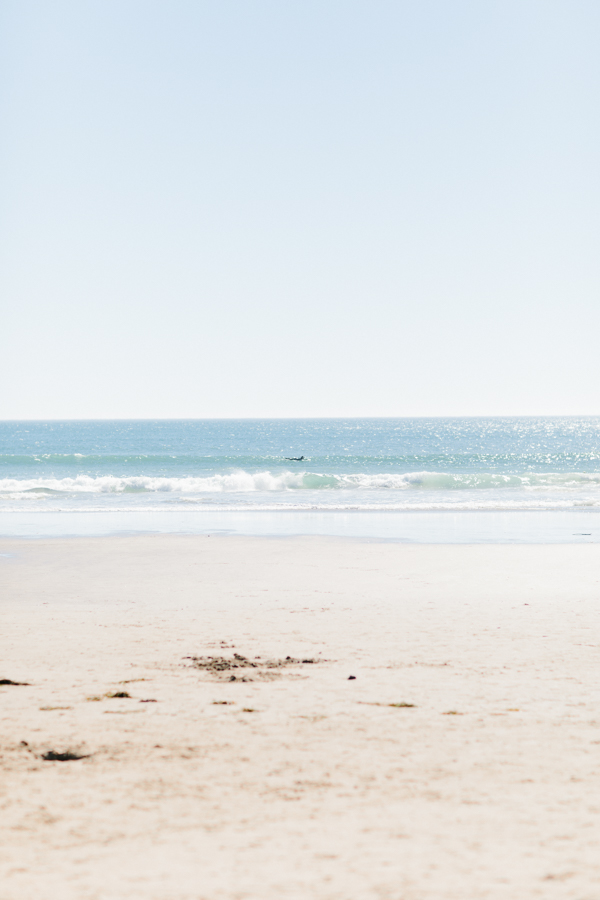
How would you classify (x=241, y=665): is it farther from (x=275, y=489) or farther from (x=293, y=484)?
(x=293, y=484)

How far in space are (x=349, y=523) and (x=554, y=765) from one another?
18506 mm

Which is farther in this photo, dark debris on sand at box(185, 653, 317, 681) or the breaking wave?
the breaking wave

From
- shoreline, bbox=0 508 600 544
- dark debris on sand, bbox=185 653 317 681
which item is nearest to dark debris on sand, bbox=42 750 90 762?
dark debris on sand, bbox=185 653 317 681

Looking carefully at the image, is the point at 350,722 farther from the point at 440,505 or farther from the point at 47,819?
the point at 440,505

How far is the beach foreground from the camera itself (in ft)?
12.1

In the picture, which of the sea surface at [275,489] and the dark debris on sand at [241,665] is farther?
the sea surface at [275,489]

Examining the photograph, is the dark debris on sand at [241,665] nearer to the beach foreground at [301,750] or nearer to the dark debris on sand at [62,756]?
the beach foreground at [301,750]

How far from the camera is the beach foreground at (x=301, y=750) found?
3.70 m

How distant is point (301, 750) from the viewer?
5.32 meters

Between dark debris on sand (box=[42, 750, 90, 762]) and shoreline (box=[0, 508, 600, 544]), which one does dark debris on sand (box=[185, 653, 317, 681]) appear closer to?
dark debris on sand (box=[42, 750, 90, 762])

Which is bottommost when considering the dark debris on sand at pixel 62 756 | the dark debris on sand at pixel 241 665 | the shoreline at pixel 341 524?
the shoreline at pixel 341 524

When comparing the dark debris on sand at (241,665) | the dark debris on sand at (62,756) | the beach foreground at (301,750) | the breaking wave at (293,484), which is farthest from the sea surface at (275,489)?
→ the dark debris on sand at (62,756)

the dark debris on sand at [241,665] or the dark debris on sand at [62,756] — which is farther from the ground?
the dark debris on sand at [62,756]

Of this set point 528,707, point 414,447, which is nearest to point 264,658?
point 528,707
